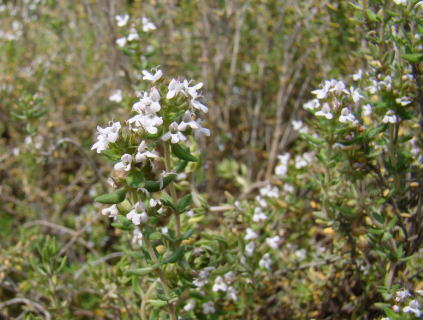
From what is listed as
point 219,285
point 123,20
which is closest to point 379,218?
point 219,285

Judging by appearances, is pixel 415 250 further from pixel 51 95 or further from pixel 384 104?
pixel 51 95

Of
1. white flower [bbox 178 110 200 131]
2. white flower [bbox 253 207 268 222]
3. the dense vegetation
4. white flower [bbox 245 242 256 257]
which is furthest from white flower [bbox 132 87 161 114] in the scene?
white flower [bbox 253 207 268 222]

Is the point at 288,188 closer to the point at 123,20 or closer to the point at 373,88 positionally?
the point at 373,88

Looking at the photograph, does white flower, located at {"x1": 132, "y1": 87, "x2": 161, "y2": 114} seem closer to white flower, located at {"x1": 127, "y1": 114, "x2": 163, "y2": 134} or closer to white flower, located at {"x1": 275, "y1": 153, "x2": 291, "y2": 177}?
white flower, located at {"x1": 127, "y1": 114, "x2": 163, "y2": 134}

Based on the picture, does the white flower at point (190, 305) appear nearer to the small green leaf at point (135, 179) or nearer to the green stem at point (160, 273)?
the green stem at point (160, 273)

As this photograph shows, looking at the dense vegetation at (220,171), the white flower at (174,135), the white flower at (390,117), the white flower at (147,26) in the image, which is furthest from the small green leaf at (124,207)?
the white flower at (147,26)

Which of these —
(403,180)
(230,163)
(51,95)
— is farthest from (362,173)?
(51,95)

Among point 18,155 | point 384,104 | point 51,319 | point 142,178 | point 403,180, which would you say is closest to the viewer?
point 142,178
